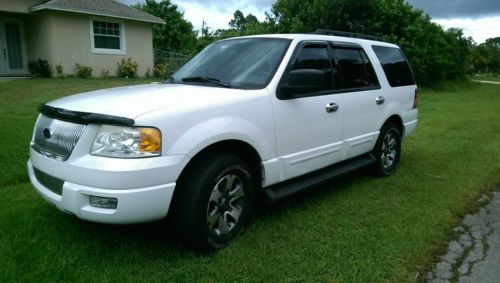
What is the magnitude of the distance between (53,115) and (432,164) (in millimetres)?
5446

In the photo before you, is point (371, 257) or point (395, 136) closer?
point (371, 257)

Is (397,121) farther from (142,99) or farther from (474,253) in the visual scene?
(142,99)

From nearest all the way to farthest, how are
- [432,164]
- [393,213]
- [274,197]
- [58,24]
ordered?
1. [274,197]
2. [393,213]
3. [432,164]
4. [58,24]

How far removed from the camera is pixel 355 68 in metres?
4.97

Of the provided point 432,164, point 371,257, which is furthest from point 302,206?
point 432,164

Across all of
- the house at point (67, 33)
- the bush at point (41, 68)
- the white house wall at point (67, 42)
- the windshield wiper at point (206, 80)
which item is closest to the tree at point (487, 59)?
the house at point (67, 33)

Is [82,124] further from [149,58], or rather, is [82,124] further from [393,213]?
[149,58]

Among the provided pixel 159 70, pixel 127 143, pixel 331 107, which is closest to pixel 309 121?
pixel 331 107

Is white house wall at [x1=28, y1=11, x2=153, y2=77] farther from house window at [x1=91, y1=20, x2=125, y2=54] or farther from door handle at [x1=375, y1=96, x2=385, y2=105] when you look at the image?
door handle at [x1=375, y1=96, x2=385, y2=105]

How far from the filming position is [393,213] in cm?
432

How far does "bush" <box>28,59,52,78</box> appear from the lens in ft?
56.3

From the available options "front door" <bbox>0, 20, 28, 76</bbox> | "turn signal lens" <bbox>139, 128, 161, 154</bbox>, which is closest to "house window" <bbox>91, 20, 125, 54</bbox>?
"front door" <bbox>0, 20, 28, 76</bbox>

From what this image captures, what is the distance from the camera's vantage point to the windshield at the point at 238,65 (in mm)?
3873

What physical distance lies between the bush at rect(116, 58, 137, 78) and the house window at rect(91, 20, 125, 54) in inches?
21.8
